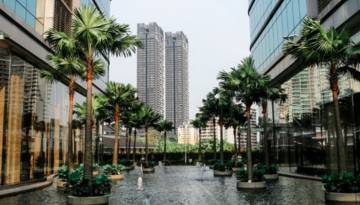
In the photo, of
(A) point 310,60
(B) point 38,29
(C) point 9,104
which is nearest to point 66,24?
(B) point 38,29

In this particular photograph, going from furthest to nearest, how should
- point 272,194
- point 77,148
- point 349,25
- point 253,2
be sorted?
1. point 253,2
2. point 77,148
3. point 349,25
4. point 272,194

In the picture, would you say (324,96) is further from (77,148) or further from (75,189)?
(77,148)

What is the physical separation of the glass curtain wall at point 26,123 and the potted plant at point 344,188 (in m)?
18.8

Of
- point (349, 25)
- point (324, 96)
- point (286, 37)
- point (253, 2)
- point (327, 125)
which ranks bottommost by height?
point (327, 125)

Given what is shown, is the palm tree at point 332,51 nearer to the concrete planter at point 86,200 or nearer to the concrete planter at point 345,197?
the concrete planter at point 345,197

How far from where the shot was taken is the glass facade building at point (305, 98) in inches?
915

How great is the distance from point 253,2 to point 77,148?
30965 millimetres

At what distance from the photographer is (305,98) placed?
32.2m

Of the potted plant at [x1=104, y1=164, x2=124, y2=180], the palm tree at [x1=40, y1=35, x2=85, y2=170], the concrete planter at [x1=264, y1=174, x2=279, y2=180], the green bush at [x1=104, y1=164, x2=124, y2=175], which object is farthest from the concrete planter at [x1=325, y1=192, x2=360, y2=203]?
the green bush at [x1=104, y1=164, x2=124, y2=175]

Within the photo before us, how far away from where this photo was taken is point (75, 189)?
50.4 ft

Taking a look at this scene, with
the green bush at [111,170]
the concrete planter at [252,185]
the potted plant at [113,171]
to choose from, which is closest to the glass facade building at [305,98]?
the concrete planter at [252,185]

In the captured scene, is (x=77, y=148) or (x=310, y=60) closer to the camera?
(x=310, y=60)

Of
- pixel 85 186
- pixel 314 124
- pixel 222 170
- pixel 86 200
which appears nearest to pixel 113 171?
pixel 222 170

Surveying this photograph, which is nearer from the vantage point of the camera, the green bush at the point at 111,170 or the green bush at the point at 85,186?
the green bush at the point at 85,186
